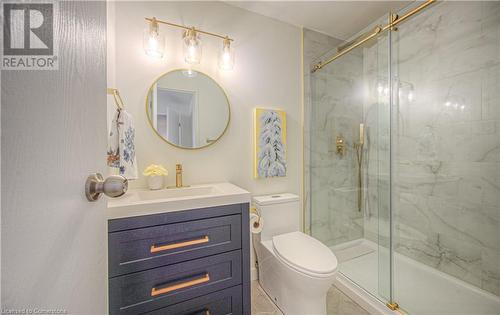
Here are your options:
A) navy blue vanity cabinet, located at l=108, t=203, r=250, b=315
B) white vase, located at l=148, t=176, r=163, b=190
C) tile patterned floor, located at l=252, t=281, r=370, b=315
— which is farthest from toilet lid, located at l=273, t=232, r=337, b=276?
white vase, located at l=148, t=176, r=163, b=190

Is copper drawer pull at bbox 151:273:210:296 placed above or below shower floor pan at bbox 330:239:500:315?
above

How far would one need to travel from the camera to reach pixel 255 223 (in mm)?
1559

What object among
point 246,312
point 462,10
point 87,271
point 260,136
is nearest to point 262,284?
point 246,312

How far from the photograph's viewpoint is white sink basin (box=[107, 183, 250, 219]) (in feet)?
3.18

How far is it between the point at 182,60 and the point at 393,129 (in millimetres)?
1722

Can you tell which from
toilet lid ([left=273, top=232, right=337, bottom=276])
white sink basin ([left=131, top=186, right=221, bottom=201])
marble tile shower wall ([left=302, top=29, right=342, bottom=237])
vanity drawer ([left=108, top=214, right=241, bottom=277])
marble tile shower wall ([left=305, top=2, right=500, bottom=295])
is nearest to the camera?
vanity drawer ([left=108, top=214, right=241, bottom=277])

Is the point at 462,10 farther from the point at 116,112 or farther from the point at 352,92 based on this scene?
the point at 116,112

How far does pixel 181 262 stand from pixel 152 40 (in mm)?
1418

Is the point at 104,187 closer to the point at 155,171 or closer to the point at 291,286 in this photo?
the point at 155,171

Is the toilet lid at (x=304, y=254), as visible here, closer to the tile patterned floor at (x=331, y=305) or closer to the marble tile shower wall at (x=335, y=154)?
the tile patterned floor at (x=331, y=305)

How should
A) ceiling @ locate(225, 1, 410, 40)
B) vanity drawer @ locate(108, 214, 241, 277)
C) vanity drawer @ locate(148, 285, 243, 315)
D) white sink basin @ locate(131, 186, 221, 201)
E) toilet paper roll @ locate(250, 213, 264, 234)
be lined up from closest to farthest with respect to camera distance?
vanity drawer @ locate(108, 214, 241, 277)
vanity drawer @ locate(148, 285, 243, 315)
white sink basin @ locate(131, 186, 221, 201)
toilet paper roll @ locate(250, 213, 264, 234)
ceiling @ locate(225, 1, 410, 40)

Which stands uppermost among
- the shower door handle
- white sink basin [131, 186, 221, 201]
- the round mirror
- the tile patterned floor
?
the round mirror

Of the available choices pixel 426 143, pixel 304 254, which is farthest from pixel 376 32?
pixel 304 254

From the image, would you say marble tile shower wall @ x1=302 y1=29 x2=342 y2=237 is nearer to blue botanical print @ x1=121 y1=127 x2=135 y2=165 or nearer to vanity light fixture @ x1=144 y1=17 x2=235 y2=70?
vanity light fixture @ x1=144 y1=17 x2=235 y2=70
